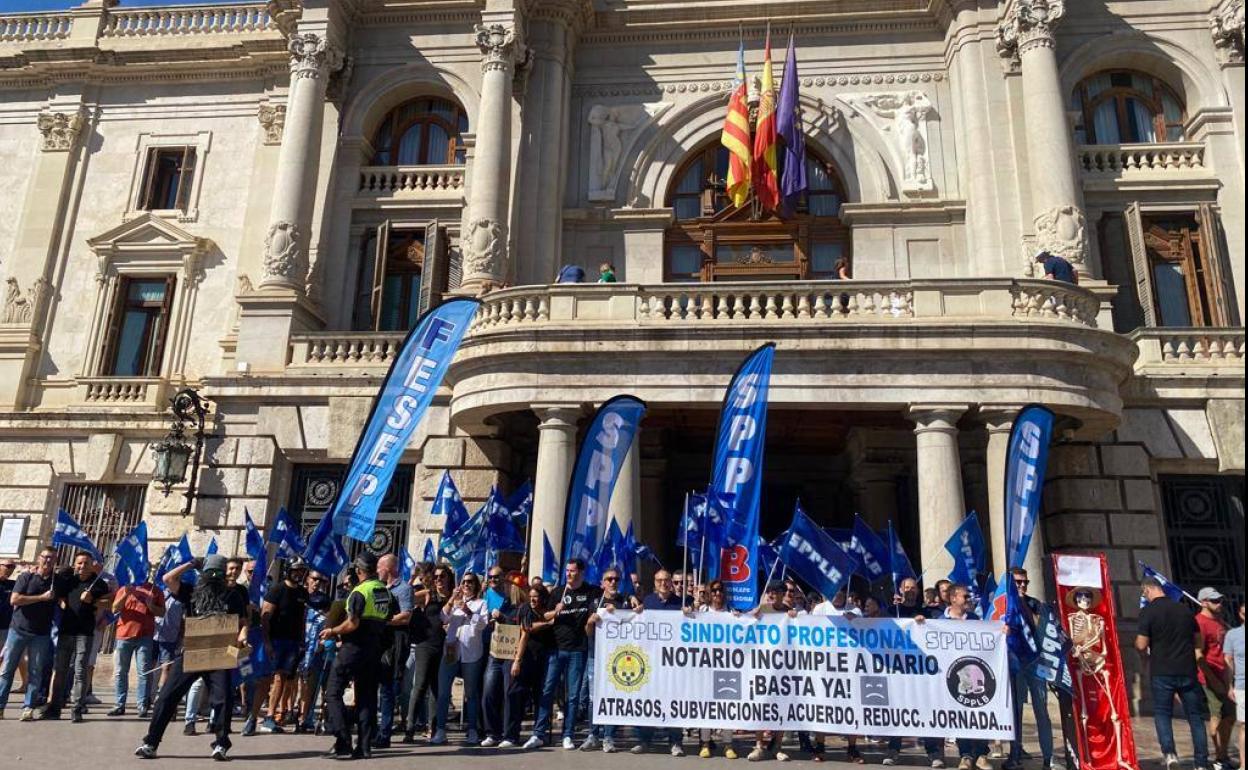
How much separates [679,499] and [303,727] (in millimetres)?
11719

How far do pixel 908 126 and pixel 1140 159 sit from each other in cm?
501

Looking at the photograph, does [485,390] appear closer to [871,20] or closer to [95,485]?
[95,485]

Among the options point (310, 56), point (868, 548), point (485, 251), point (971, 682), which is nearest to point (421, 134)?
point (310, 56)

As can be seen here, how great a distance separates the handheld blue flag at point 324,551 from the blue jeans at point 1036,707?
25.1 ft

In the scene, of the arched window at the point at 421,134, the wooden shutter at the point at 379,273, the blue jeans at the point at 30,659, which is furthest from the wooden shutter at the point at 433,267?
the blue jeans at the point at 30,659

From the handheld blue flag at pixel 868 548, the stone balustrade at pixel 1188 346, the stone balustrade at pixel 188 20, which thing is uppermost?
the stone balustrade at pixel 188 20

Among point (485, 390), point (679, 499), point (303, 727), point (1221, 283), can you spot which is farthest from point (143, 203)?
point (1221, 283)

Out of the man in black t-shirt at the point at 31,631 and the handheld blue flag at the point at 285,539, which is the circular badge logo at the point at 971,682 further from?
the man in black t-shirt at the point at 31,631

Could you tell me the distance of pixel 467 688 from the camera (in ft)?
34.2

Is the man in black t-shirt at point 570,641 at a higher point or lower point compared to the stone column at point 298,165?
lower

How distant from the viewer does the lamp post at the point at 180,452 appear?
18141mm

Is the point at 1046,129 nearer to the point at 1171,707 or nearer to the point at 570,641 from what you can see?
the point at 1171,707

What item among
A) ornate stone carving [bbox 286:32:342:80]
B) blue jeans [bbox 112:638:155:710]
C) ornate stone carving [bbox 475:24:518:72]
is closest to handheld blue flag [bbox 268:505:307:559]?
blue jeans [bbox 112:638:155:710]

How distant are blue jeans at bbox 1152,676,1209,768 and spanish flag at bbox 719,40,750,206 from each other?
13.5 m
